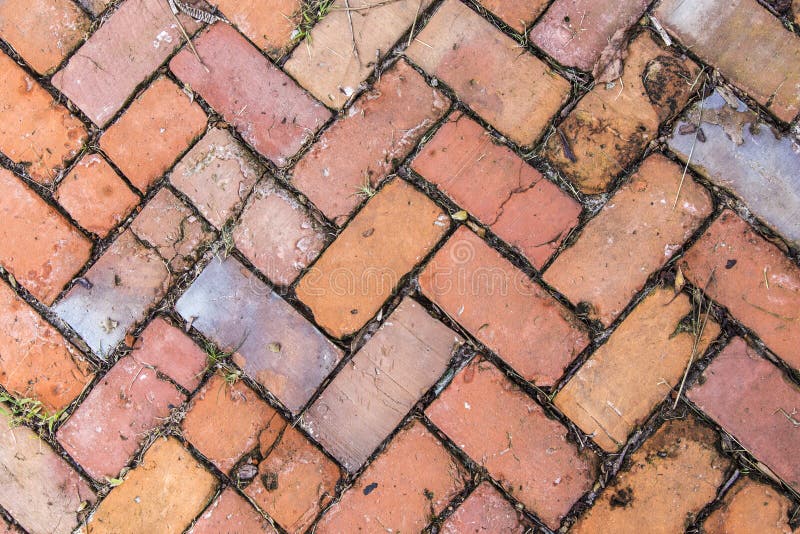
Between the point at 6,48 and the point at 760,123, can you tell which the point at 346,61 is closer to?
the point at 6,48

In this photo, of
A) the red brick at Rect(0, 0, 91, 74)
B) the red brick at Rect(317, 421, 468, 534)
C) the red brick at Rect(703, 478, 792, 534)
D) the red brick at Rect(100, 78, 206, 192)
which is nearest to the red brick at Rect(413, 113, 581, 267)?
the red brick at Rect(317, 421, 468, 534)

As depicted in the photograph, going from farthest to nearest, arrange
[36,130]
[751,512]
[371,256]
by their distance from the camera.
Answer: [36,130] < [371,256] < [751,512]

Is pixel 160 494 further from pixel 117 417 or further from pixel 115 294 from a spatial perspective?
pixel 115 294

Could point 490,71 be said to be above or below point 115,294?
above

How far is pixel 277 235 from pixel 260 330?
30 cm

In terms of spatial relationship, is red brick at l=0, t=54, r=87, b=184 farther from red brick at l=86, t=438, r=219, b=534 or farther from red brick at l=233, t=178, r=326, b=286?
red brick at l=86, t=438, r=219, b=534

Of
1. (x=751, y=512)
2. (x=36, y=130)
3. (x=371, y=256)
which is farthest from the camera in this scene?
Answer: (x=36, y=130)

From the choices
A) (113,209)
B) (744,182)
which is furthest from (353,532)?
(744,182)

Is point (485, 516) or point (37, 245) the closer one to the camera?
point (485, 516)

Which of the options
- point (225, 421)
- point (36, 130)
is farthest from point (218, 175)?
point (225, 421)

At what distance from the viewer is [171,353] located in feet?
5.33

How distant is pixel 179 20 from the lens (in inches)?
66.0

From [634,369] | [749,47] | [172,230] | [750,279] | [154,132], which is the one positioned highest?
[749,47]

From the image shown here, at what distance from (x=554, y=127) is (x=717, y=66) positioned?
509 mm
